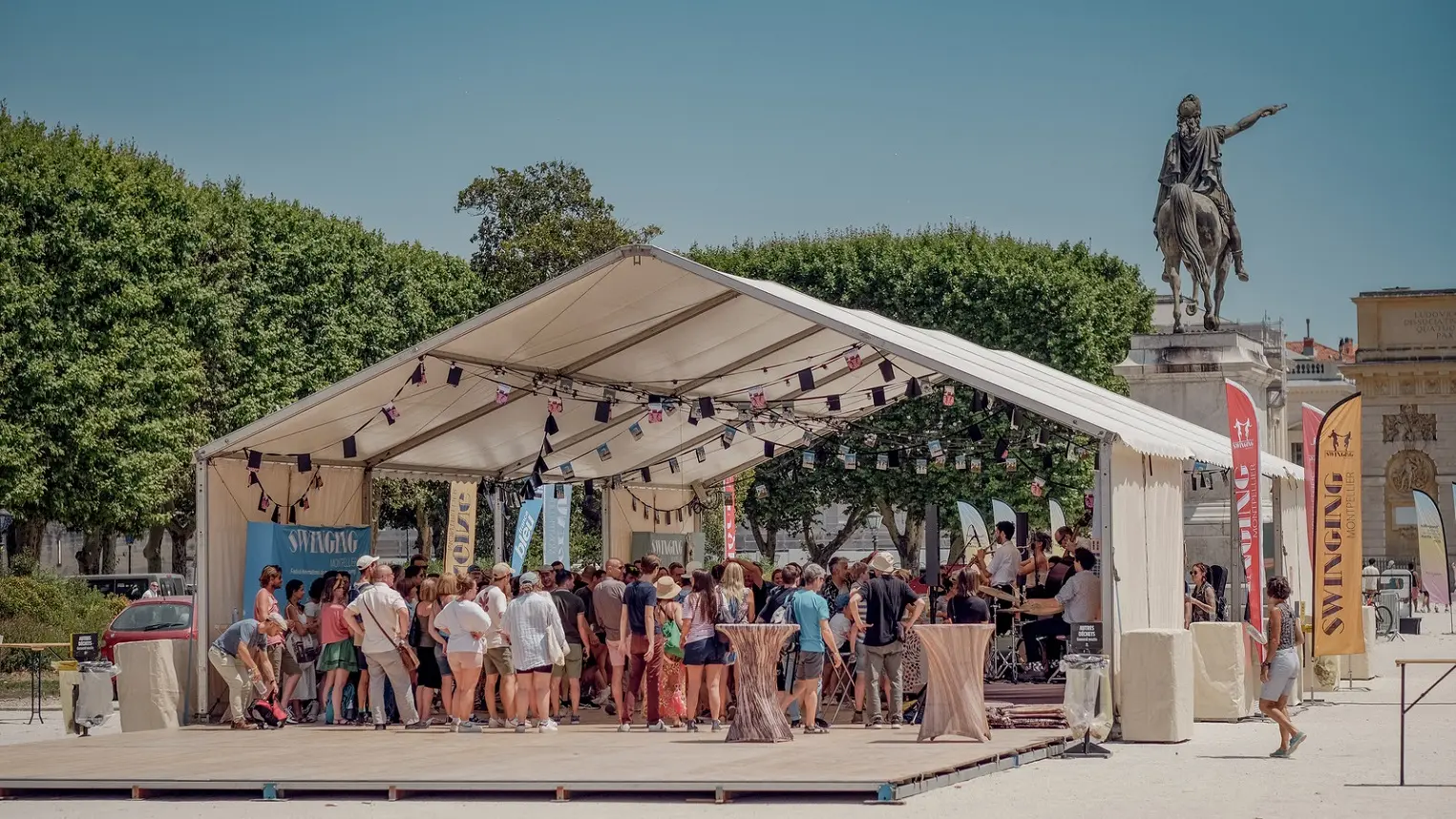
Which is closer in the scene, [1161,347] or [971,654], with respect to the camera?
[971,654]

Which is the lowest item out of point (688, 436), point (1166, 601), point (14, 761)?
point (14, 761)

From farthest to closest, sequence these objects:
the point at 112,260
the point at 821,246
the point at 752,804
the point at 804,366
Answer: the point at 821,246, the point at 112,260, the point at 804,366, the point at 752,804

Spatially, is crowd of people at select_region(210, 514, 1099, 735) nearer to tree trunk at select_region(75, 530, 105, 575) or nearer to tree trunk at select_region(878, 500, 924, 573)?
tree trunk at select_region(75, 530, 105, 575)

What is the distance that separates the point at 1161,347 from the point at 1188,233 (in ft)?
4.62

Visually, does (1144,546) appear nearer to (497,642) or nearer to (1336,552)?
(1336,552)

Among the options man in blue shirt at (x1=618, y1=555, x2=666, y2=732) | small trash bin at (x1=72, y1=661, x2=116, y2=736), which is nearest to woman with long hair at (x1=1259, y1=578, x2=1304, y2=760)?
man in blue shirt at (x1=618, y1=555, x2=666, y2=732)

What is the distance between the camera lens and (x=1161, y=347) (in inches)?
849

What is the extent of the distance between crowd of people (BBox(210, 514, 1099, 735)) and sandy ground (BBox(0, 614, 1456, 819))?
6.80ft

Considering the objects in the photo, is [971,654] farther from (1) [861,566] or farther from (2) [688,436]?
(2) [688,436]

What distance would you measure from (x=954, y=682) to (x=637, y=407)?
818 cm

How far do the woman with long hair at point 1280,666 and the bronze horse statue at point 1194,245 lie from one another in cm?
933

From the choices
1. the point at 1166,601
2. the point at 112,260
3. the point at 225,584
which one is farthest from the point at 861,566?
the point at 112,260

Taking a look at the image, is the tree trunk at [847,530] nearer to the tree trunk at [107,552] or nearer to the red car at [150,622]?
the tree trunk at [107,552]

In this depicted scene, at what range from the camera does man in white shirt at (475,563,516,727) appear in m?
14.3
